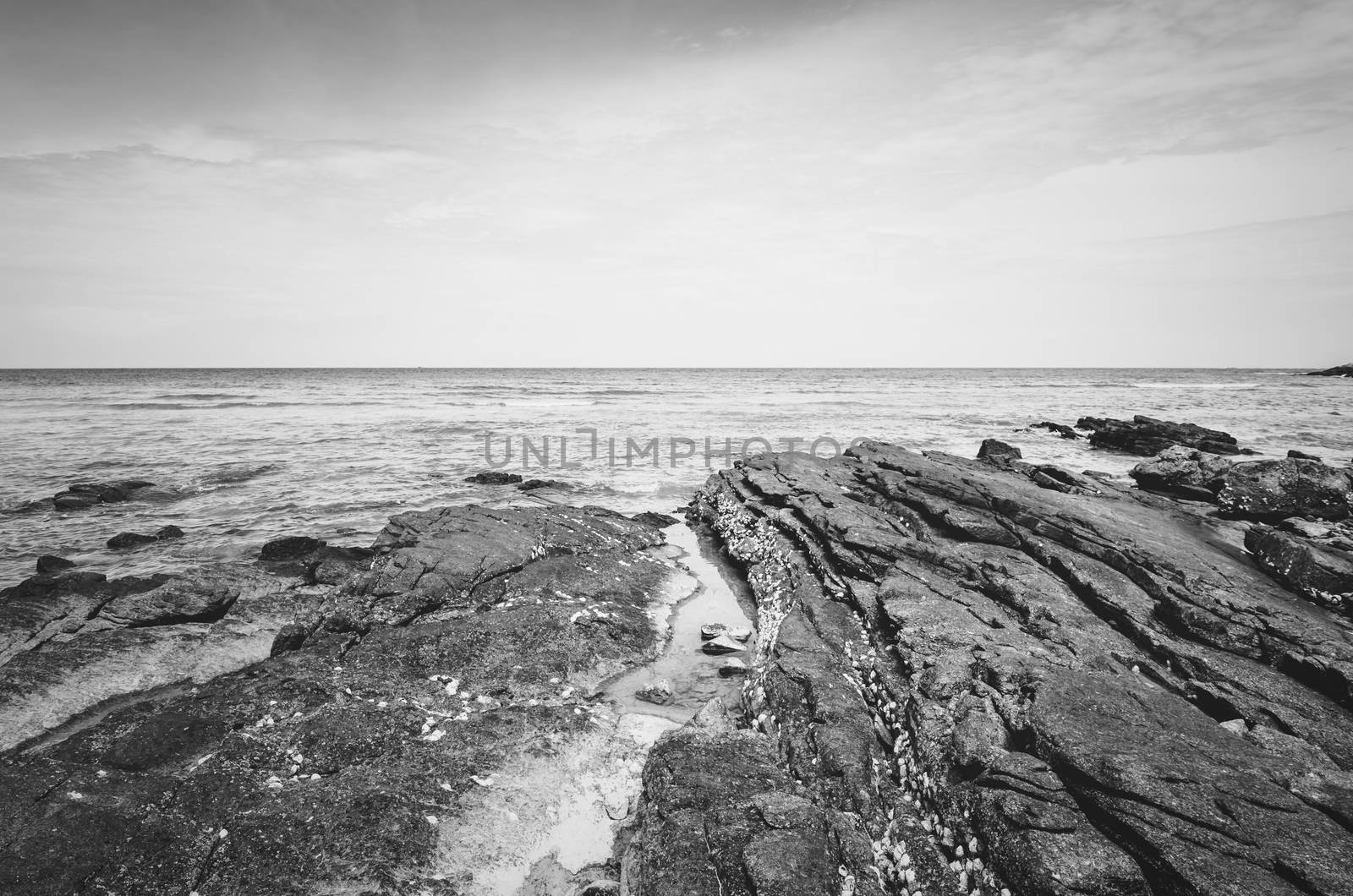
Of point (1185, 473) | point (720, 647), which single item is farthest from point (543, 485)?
point (1185, 473)

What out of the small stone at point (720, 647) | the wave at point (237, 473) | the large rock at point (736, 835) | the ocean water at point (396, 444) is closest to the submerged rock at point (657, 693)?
the small stone at point (720, 647)

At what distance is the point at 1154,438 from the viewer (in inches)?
1182

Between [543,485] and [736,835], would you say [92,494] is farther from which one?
[736,835]

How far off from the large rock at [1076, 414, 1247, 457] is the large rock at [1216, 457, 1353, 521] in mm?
14614

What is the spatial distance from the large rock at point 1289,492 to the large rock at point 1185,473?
2024mm

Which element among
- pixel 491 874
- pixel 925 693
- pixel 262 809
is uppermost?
pixel 925 693

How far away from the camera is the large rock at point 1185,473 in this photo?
58.5 feet

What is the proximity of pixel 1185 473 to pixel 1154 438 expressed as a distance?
14390 millimetres

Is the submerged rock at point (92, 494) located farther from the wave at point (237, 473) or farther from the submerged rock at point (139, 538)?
the submerged rock at point (139, 538)

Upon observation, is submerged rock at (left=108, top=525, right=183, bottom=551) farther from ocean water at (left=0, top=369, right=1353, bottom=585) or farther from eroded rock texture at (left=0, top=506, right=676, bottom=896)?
eroded rock texture at (left=0, top=506, right=676, bottom=896)

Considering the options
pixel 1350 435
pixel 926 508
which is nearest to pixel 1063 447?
pixel 1350 435

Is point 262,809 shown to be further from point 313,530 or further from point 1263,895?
point 313,530

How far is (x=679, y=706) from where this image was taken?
7.84 meters

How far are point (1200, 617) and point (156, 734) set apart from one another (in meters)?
12.3
